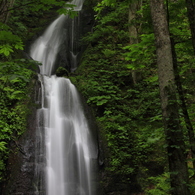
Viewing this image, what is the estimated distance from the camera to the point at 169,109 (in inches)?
139

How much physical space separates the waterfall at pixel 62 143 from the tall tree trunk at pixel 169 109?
4702 millimetres

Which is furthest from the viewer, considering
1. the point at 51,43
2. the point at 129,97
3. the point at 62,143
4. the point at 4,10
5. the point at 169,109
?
the point at 51,43

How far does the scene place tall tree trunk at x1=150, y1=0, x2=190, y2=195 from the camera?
333 cm

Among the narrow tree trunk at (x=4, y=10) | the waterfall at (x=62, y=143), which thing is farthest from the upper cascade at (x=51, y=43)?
the narrow tree trunk at (x=4, y=10)

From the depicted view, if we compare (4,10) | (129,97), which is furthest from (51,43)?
(4,10)

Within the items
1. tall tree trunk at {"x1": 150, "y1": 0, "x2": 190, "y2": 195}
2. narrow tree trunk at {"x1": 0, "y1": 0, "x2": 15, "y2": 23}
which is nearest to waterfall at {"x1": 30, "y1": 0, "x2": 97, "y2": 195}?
narrow tree trunk at {"x1": 0, "y1": 0, "x2": 15, "y2": 23}

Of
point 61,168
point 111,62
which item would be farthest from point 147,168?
point 111,62

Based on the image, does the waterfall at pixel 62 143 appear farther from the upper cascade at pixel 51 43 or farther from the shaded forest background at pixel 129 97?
the upper cascade at pixel 51 43

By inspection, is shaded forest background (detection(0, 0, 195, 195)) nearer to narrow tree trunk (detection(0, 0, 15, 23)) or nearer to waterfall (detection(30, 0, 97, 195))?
narrow tree trunk (detection(0, 0, 15, 23))

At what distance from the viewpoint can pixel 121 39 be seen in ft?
46.5

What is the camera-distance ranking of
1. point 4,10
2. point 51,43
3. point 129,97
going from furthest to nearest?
point 51,43, point 129,97, point 4,10

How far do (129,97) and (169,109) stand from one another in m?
7.35

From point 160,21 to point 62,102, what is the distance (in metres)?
6.66

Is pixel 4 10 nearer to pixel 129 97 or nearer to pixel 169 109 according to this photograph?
pixel 169 109
